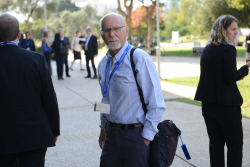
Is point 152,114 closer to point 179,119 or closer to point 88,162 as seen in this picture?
point 88,162

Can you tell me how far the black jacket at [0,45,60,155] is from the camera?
2305mm

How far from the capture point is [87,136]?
5473 mm

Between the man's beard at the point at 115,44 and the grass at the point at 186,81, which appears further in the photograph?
the grass at the point at 186,81

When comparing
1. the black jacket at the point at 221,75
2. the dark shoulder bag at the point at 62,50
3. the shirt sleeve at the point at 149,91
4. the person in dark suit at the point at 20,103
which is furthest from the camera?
the dark shoulder bag at the point at 62,50

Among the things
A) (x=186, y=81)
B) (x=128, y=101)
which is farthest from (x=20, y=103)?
(x=186, y=81)

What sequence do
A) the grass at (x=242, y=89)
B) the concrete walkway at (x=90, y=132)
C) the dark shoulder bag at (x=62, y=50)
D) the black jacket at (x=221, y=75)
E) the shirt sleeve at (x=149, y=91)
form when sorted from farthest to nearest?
the dark shoulder bag at (x=62, y=50)
the grass at (x=242, y=89)
the concrete walkway at (x=90, y=132)
the black jacket at (x=221, y=75)
the shirt sleeve at (x=149, y=91)

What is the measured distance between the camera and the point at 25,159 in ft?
7.80

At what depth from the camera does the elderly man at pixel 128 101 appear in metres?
2.46

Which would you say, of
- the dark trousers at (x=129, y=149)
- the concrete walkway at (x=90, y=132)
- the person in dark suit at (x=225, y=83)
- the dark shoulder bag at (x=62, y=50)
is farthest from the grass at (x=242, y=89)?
the dark trousers at (x=129, y=149)

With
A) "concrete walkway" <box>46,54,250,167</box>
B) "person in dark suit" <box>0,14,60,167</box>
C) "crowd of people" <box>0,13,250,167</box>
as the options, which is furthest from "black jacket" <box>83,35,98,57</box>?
"person in dark suit" <box>0,14,60,167</box>

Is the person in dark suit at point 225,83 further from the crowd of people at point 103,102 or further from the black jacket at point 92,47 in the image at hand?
the black jacket at point 92,47

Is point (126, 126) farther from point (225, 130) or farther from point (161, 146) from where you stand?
point (225, 130)

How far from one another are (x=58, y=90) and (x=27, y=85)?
8.24 m

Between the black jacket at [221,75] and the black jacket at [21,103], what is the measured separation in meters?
1.67
